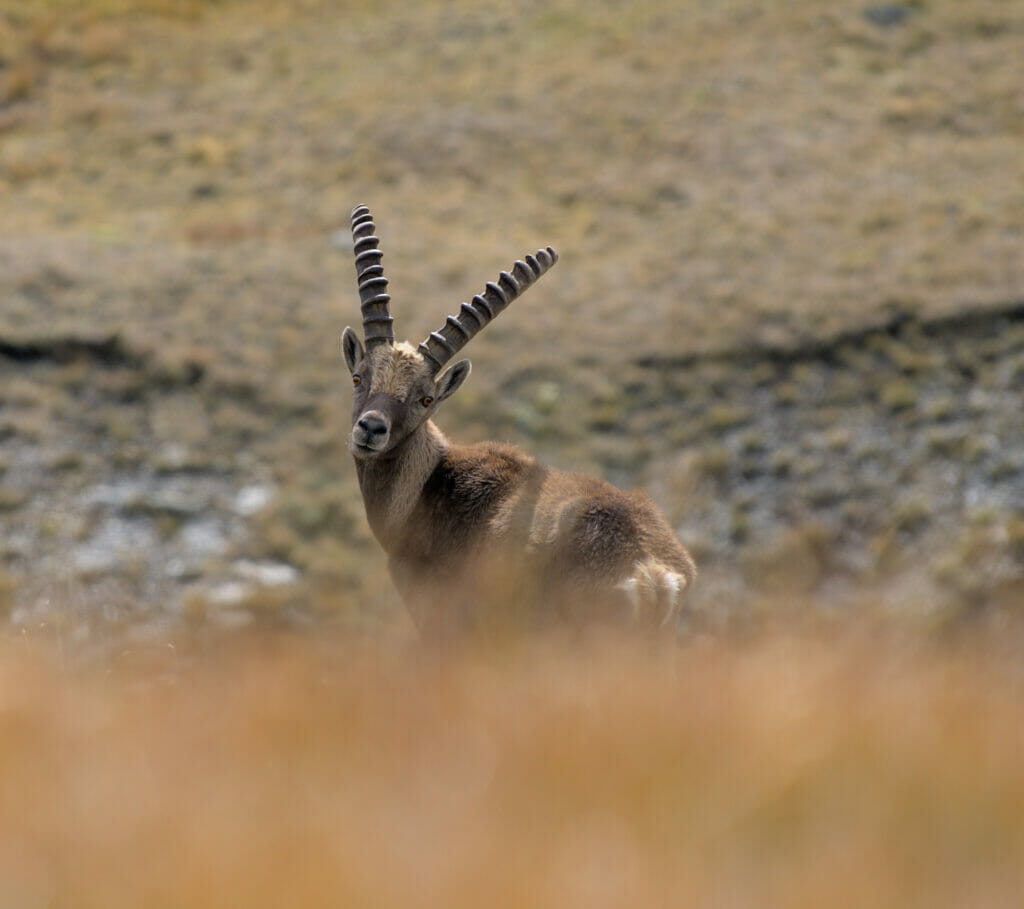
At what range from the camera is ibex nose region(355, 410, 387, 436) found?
10.9 m

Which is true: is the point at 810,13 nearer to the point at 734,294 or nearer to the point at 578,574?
the point at 734,294

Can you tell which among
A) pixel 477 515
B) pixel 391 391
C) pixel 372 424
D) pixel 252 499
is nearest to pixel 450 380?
pixel 391 391

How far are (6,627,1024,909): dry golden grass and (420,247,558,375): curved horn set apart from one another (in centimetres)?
512

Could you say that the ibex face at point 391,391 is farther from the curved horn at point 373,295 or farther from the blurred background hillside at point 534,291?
the blurred background hillside at point 534,291

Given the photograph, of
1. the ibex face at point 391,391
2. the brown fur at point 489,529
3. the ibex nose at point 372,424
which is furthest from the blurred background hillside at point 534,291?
the ibex nose at point 372,424

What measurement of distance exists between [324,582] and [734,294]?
12334 mm

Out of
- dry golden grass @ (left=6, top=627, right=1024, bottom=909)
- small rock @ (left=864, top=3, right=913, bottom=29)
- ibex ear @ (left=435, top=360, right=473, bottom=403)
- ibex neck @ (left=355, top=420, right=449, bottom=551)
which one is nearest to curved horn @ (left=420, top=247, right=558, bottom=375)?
ibex ear @ (left=435, top=360, right=473, bottom=403)

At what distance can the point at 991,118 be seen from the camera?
118ft

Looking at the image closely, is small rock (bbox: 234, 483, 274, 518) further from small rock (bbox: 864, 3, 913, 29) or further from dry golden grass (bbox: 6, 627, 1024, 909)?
small rock (bbox: 864, 3, 913, 29)

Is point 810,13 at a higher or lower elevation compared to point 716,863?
higher

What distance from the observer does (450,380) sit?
12.1 meters

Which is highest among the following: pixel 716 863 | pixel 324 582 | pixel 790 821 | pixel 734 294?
pixel 734 294

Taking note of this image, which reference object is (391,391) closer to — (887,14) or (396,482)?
(396,482)

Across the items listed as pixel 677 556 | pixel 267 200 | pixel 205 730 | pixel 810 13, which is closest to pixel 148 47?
pixel 267 200
